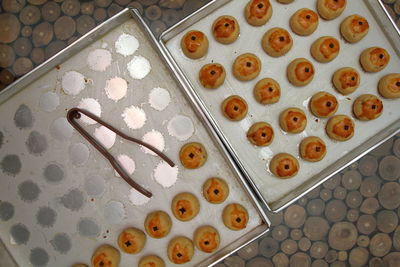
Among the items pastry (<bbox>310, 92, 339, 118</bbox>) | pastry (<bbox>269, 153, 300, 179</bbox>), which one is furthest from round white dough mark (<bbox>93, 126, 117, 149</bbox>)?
pastry (<bbox>310, 92, 339, 118</bbox>)

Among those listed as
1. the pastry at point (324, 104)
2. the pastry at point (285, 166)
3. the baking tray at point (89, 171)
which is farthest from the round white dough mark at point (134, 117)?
the pastry at point (324, 104)

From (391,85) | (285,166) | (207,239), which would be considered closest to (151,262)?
(207,239)

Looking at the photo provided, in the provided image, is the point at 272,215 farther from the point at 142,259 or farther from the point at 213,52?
the point at 213,52

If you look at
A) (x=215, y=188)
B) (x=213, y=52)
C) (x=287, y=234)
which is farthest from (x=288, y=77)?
(x=287, y=234)

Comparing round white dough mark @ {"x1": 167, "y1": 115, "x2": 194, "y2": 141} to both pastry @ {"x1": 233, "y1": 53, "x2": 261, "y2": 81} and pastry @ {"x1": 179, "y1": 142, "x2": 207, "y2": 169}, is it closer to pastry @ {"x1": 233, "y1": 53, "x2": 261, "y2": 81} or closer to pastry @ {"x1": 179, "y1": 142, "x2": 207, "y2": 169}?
pastry @ {"x1": 179, "y1": 142, "x2": 207, "y2": 169}

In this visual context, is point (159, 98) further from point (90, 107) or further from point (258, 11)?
point (258, 11)

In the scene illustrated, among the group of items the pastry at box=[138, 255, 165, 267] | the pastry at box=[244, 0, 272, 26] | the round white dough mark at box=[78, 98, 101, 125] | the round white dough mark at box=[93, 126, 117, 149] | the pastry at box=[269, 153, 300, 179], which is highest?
the round white dough mark at box=[78, 98, 101, 125]
